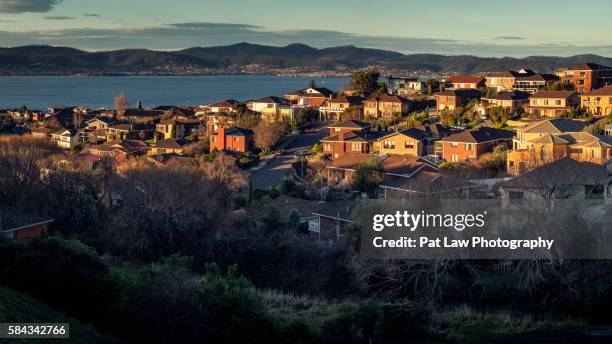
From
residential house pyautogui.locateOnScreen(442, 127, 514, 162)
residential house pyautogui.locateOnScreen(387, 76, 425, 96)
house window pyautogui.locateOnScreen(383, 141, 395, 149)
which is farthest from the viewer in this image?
residential house pyautogui.locateOnScreen(387, 76, 425, 96)

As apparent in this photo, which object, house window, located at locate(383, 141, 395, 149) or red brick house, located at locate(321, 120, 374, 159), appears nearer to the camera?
house window, located at locate(383, 141, 395, 149)

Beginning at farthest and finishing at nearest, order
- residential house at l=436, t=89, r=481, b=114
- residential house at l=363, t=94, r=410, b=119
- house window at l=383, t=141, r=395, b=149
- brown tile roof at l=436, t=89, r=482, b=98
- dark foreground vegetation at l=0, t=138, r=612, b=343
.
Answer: brown tile roof at l=436, t=89, r=482, b=98
residential house at l=363, t=94, r=410, b=119
residential house at l=436, t=89, r=481, b=114
house window at l=383, t=141, r=395, b=149
dark foreground vegetation at l=0, t=138, r=612, b=343

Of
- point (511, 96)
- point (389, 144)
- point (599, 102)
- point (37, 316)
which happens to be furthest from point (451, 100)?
point (37, 316)

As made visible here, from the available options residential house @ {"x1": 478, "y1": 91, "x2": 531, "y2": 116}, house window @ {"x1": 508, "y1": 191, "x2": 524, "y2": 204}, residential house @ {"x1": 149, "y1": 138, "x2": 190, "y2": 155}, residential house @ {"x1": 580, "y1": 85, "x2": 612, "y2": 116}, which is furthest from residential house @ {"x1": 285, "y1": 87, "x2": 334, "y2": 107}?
house window @ {"x1": 508, "y1": 191, "x2": 524, "y2": 204}

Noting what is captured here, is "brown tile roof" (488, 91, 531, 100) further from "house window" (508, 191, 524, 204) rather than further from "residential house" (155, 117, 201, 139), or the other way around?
"house window" (508, 191, 524, 204)

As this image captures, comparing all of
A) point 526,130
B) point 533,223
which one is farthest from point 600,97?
point 533,223

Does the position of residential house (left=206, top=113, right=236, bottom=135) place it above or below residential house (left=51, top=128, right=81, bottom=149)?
above

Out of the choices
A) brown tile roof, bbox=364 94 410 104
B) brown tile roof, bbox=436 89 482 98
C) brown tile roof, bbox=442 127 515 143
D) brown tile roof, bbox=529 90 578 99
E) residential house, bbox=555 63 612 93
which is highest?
residential house, bbox=555 63 612 93
